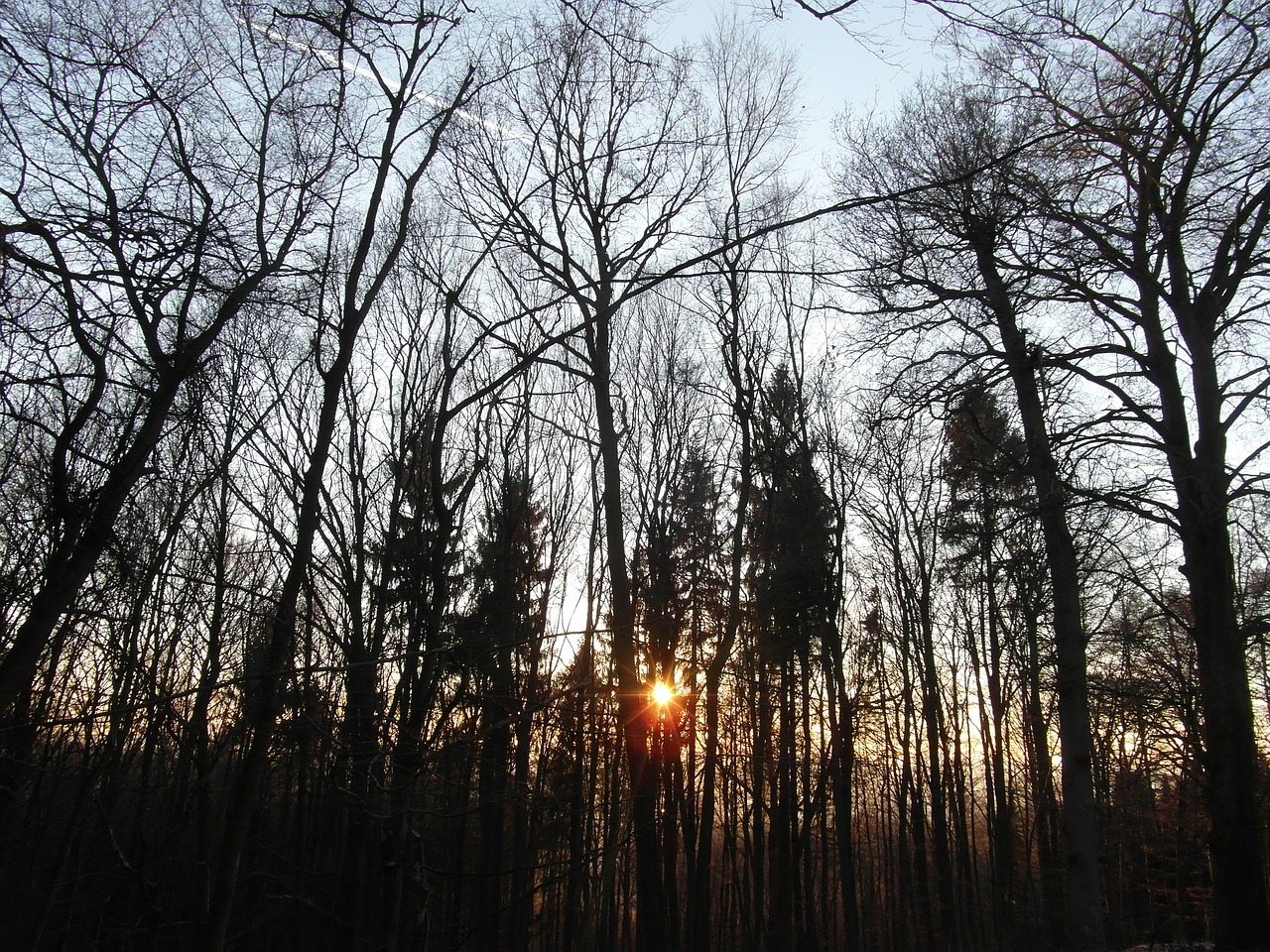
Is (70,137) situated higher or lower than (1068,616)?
higher

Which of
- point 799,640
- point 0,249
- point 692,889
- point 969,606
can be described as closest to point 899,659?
point 969,606

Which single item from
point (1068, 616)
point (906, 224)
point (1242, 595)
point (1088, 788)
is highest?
point (906, 224)

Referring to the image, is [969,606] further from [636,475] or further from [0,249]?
[0,249]

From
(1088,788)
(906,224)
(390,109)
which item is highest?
(906,224)

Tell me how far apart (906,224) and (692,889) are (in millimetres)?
16152

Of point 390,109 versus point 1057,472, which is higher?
point 390,109

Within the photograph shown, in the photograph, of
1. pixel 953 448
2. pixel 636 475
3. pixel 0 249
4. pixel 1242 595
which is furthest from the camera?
pixel 636 475

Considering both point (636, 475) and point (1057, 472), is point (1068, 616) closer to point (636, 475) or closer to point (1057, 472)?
point (1057, 472)

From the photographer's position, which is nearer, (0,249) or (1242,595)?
(0,249)

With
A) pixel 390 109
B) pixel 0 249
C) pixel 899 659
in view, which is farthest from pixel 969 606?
pixel 0 249

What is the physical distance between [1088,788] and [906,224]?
5.78 meters

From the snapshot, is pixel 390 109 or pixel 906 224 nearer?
pixel 390 109

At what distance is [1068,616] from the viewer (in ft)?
26.2

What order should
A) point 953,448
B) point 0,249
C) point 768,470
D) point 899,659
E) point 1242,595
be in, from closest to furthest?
point 0,249 < point 953,448 < point 1242,595 < point 768,470 < point 899,659
